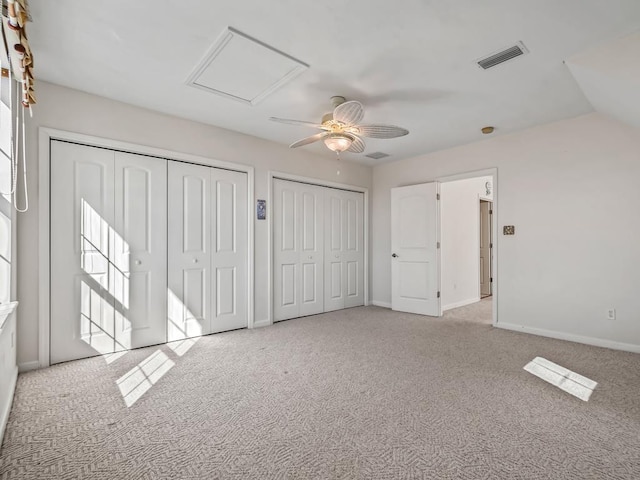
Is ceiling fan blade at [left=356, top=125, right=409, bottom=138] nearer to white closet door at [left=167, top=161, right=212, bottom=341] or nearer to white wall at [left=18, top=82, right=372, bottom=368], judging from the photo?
white wall at [left=18, top=82, right=372, bottom=368]

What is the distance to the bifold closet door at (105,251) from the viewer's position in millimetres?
2951

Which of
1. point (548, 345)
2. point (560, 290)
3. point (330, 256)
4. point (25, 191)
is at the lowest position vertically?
point (548, 345)

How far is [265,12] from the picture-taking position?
2.01m

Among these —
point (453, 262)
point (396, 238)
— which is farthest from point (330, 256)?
point (453, 262)

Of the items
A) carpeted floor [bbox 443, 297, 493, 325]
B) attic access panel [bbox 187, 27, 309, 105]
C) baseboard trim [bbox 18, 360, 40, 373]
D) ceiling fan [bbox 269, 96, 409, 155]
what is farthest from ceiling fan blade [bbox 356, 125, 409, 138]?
baseboard trim [bbox 18, 360, 40, 373]

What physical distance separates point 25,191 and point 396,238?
481 centimetres

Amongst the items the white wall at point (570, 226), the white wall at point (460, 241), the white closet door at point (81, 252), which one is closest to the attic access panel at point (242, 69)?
the white closet door at point (81, 252)

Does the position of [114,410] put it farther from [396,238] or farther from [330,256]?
[396,238]

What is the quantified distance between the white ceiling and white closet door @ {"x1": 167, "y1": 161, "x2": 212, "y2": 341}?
0.79 metres

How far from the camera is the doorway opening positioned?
5.34 metres

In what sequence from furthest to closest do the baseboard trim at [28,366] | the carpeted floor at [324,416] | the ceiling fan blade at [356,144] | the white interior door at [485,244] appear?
the white interior door at [485,244] → the ceiling fan blade at [356,144] → the baseboard trim at [28,366] → the carpeted floor at [324,416]

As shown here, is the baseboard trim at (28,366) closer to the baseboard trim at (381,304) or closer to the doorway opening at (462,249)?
the baseboard trim at (381,304)

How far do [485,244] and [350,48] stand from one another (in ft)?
20.6

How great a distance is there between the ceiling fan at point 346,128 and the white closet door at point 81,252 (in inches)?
76.6
